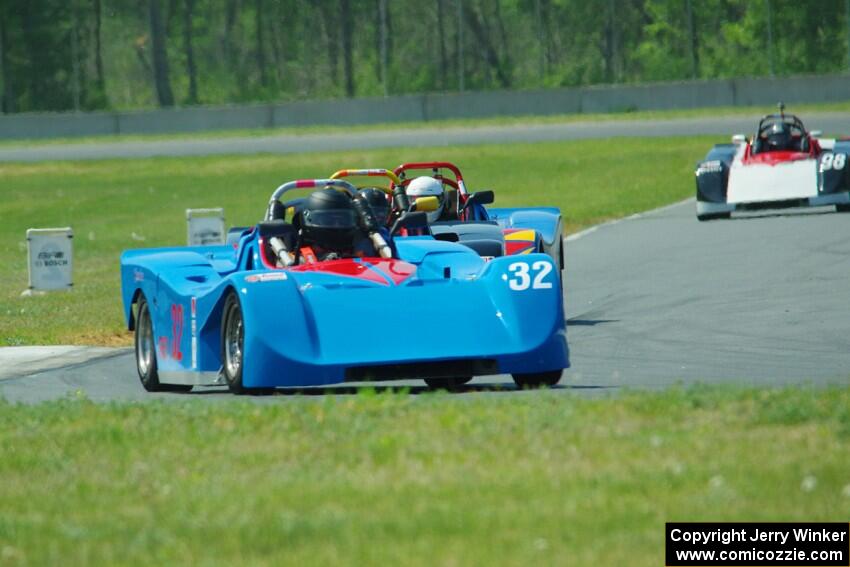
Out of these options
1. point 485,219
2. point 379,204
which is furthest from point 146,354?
point 485,219

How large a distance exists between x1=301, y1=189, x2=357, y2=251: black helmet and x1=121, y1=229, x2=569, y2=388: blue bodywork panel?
0.66m

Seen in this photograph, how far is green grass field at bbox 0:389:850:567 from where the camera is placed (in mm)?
6070

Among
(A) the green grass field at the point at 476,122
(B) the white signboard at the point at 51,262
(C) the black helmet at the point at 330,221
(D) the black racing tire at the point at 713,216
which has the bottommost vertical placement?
(A) the green grass field at the point at 476,122

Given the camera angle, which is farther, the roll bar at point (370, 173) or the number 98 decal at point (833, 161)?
the number 98 decal at point (833, 161)

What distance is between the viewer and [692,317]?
15.0 meters

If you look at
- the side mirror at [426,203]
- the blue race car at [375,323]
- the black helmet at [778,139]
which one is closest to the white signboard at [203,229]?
the black helmet at [778,139]

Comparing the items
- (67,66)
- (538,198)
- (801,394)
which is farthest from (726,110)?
(801,394)

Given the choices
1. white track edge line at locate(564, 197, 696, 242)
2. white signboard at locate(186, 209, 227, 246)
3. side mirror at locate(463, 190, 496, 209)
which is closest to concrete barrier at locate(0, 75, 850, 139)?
white track edge line at locate(564, 197, 696, 242)

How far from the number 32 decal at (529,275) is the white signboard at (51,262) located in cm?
1276

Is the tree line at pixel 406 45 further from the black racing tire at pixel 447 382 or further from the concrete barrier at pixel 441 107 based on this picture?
the black racing tire at pixel 447 382

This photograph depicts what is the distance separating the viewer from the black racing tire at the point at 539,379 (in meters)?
10.8

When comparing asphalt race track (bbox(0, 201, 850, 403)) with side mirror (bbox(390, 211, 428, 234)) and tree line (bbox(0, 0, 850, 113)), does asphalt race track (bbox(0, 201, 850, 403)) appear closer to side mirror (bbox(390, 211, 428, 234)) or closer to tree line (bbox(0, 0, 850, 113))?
side mirror (bbox(390, 211, 428, 234))

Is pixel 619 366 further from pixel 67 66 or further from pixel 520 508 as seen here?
pixel 67 66

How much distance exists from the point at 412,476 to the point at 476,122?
5206cm
